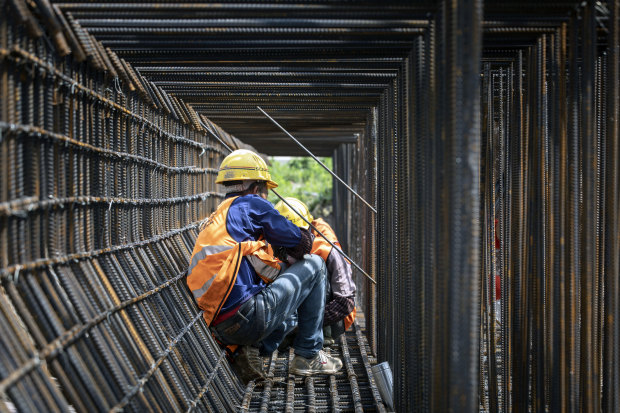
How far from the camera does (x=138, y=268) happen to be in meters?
4.38

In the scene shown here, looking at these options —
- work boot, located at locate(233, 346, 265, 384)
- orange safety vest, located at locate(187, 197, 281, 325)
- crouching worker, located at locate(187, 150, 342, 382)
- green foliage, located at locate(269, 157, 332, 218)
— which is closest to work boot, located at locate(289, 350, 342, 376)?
crouching worker, located at locate(187, 150, 342, 382)

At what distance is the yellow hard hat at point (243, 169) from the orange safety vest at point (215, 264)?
1.99ft

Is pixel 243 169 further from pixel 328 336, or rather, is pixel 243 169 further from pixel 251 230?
pixel 328 336

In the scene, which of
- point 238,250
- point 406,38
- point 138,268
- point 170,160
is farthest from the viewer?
point 170,160

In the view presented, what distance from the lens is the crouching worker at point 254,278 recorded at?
472 cm

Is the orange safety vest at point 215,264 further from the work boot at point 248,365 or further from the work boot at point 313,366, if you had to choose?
the work boot at point 313,366

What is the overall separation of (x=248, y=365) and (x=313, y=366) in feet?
2.04

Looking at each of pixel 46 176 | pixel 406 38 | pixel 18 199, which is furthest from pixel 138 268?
pixel 406 38

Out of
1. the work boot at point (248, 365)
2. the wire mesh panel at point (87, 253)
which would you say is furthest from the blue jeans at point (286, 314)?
the wire mesh panel at point (87, 253)

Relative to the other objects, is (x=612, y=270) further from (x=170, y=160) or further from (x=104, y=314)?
(x=170, y=160)

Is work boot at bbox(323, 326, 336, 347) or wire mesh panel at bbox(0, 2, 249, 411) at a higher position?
wire mesh panel at bbox(0, 2, 249, 411)

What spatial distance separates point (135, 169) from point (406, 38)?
81.0 inches

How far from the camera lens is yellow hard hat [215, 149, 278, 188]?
5.34m

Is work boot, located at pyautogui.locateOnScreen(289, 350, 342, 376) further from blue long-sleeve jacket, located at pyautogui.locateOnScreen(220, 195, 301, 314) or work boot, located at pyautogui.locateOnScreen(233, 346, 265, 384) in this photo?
blue long-sleeve jacket, located at pyautogui.locateOnScreen(220, 195, 301, 314)
